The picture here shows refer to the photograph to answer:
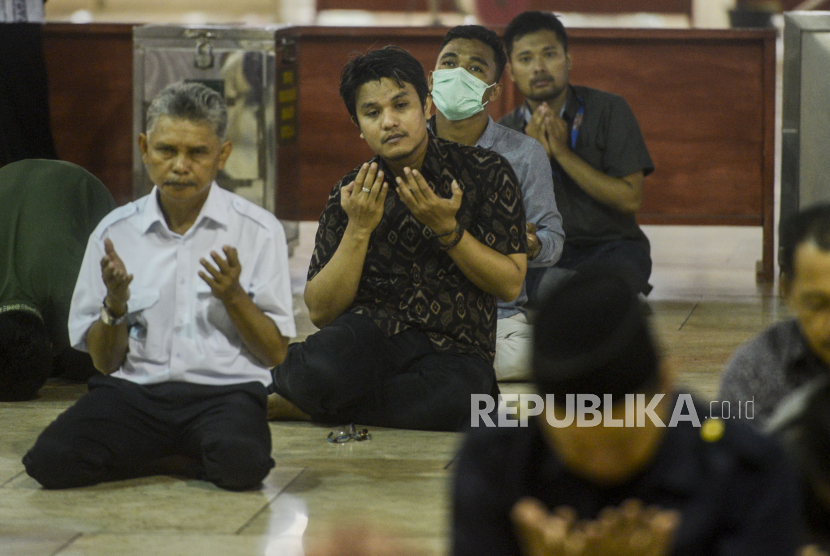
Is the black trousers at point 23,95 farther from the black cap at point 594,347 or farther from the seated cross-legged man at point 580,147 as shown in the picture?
the black cap at point 594,347

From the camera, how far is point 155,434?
3.03m

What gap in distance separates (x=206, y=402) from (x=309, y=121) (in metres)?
3.93

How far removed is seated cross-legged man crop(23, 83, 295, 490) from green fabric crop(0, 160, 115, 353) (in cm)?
109

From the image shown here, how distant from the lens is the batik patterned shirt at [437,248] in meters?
3.52

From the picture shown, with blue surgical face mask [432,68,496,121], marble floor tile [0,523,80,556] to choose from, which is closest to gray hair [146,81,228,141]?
marble floor tile [0,523,80,556]

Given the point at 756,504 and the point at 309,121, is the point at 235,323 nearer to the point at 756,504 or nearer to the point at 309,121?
the point at 756,504

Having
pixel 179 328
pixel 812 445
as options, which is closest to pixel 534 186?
pixel 179 328

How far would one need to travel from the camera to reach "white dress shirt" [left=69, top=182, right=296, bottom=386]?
298 centimetres

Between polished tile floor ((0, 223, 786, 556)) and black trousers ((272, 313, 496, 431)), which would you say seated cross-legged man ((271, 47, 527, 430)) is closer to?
black trousers ((272, 313, 496, 431))

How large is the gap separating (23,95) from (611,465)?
230 inches

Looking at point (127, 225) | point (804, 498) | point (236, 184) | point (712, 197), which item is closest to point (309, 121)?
point (236, 184)

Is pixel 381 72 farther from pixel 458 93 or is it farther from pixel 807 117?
pixel 807 117

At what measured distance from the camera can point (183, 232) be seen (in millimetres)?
3033

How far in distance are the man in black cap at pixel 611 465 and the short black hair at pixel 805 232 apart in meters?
0.50
